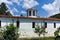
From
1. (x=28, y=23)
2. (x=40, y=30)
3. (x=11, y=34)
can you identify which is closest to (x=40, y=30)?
(x=40, y=30)

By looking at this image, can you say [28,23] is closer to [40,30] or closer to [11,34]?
[40,30]

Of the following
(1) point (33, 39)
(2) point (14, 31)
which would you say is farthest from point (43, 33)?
(2) point (14, 31)

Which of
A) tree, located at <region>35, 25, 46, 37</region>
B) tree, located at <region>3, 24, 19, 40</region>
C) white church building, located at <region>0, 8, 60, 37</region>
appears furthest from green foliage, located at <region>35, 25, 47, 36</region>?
tree, located at <region>3, 24, 19, 40</region>

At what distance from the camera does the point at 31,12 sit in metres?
49.2

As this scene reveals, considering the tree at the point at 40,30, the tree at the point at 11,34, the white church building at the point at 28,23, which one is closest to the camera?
the tree at the point at 11,34

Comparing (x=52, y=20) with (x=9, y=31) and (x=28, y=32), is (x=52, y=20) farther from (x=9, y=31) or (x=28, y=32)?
(x=9, y=31)

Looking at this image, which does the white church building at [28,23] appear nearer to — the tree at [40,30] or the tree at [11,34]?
the tree at [40,30]

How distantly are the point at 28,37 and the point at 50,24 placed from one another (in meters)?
7.20

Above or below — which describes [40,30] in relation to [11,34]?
below

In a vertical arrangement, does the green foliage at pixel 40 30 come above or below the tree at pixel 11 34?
below

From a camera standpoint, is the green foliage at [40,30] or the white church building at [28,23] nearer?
the white church building at [28,23]

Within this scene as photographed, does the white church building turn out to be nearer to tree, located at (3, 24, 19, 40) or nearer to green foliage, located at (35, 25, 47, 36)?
green foliage, located at (35, 25, 47, 36)

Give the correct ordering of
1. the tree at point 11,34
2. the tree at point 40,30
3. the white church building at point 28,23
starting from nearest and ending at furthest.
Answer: the tree at point 11,34, the white church building at point 28,23, the tree at point 40,30

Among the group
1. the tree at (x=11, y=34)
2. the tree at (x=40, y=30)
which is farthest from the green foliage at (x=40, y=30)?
the tree at (x=11, y=34)
